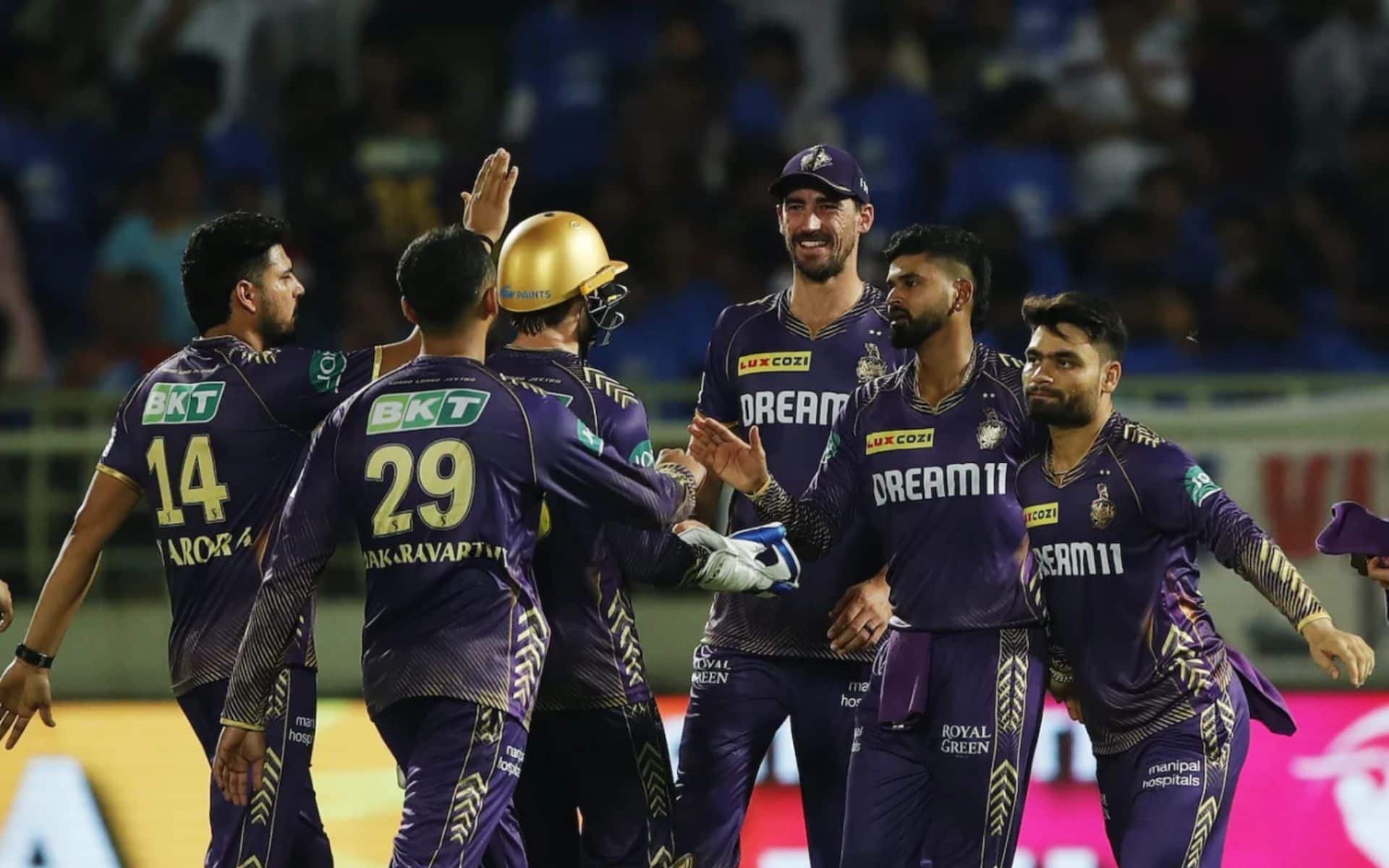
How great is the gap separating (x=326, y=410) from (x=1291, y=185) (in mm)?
7680

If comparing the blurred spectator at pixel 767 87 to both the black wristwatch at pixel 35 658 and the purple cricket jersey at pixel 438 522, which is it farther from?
the purple cricket jersey at pixel 438 522

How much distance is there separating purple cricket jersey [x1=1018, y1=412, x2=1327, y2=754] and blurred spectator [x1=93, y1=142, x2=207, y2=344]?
6.29 metres

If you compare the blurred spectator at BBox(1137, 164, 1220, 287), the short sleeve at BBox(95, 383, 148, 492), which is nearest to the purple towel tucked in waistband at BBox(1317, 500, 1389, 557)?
the short sleeve at BBox(95, 383, 148, 492)

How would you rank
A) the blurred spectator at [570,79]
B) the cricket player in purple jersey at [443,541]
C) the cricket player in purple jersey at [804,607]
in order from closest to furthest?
1. the cricket player in purple jersey at [443,541]
2. the cricket player in purple jersey at [804,607]
3. the blurred spectator at [570,79]

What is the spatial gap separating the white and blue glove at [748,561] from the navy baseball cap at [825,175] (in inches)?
45.0

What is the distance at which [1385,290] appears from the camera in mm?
12391

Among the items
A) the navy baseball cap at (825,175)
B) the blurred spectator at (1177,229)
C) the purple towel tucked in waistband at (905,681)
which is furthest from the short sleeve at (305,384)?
the blurred spectator at (1177,229)

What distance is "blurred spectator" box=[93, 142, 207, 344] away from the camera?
11.8m

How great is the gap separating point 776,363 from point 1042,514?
113 centimetres

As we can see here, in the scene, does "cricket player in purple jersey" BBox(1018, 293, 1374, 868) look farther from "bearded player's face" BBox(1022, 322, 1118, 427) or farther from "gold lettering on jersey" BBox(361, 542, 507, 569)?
"gold lettering on jersey" BBox(361, 542, 507, 569)

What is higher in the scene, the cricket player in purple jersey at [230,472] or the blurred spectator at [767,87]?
the blurred spectator at [767,87]

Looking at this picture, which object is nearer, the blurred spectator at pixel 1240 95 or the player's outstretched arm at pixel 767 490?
the player's outstretched arm at pixel 767 490

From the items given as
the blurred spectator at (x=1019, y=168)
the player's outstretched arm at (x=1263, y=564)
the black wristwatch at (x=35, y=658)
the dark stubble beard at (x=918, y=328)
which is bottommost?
the black wristwatch at (x=35, y=658)

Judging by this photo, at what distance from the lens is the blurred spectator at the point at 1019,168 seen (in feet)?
40.6
